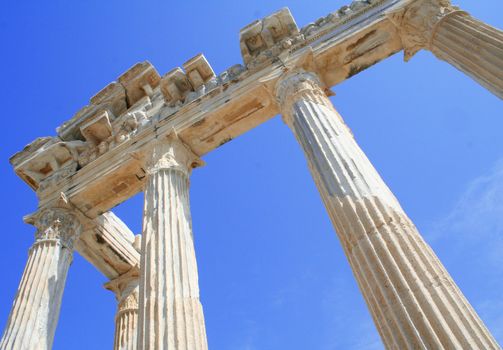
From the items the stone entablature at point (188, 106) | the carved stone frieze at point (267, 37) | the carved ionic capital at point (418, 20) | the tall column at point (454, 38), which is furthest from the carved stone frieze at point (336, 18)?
the tall column at point (454, 38)

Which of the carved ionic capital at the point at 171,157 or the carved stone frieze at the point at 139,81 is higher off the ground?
the carved stone frieze at the point at 139,81

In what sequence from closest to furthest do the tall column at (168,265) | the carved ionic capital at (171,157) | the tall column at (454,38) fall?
the tall column at (168,265)
the tall column at (454,38)
the carved ionic capital at (171,157)

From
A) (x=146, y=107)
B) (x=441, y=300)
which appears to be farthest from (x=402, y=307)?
(x=146, y=107)

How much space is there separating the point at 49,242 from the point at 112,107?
280 inches

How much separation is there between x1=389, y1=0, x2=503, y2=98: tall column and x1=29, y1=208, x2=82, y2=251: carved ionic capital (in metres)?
13.7

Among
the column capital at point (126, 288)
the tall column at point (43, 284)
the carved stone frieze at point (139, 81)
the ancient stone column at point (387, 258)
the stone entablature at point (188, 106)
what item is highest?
the carved stone frieze at point (139, 81)

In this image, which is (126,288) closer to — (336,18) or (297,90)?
(297,90)

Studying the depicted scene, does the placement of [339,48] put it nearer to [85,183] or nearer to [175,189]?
[175,189]

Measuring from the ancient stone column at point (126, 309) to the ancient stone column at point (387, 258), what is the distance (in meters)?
11.2

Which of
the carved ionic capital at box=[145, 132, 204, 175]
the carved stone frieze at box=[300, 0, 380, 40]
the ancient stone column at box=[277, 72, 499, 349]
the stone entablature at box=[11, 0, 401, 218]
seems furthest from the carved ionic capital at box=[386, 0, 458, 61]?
the carved ionic capital at box=[145, 132, 204, 175]

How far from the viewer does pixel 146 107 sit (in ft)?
66.9

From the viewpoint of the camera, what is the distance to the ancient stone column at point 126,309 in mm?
19109

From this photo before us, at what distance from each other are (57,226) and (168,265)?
287 inches

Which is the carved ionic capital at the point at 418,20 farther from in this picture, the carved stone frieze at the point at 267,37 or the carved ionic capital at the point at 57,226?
the carved ionic capital at the point at 57,226
